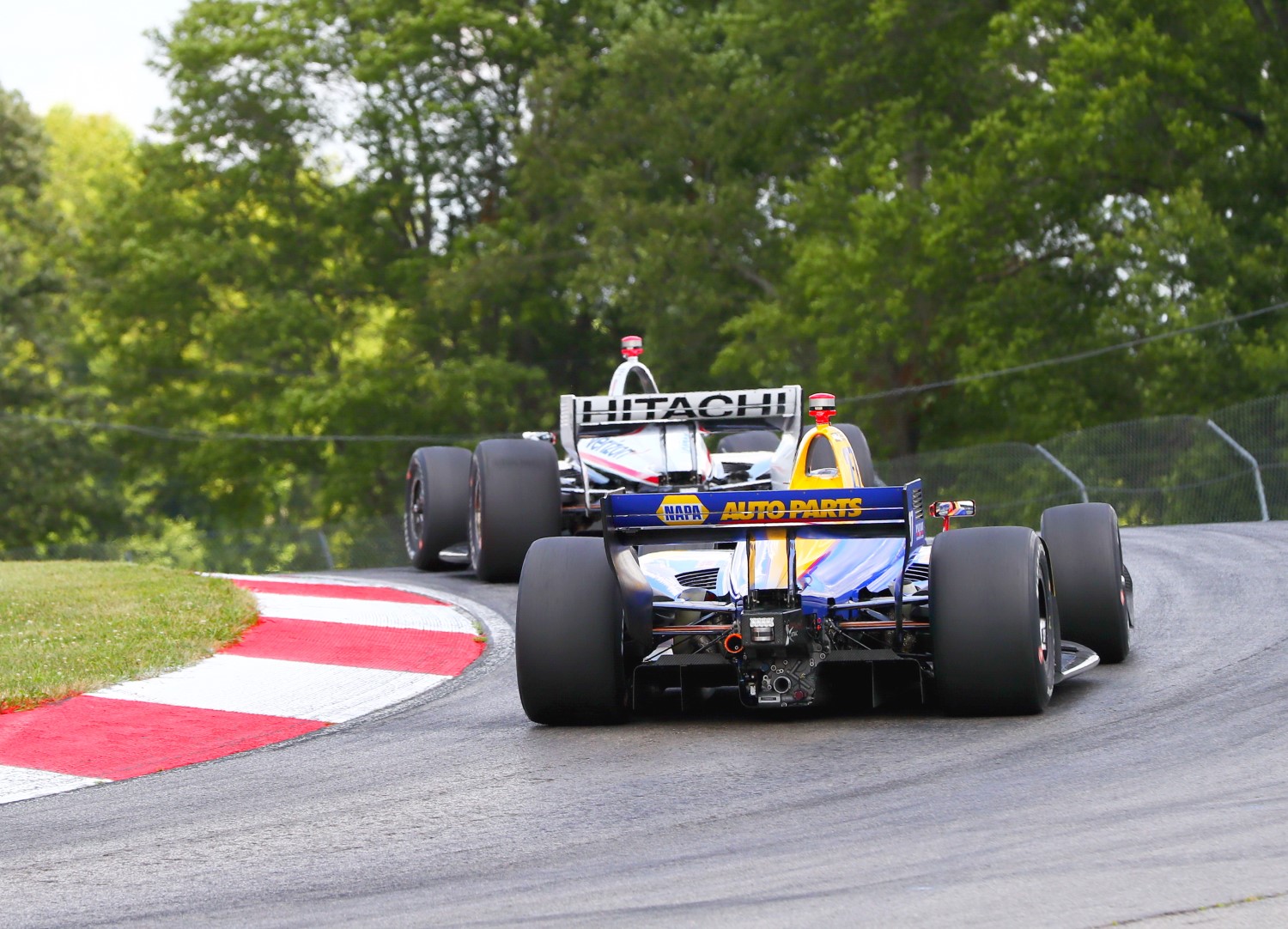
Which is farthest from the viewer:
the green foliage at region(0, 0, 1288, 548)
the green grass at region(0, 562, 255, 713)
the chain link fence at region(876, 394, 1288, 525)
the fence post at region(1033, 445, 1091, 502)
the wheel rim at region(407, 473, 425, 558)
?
the green foliage at region(0, 0, 1288, 548)

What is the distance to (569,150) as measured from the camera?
38375 mm

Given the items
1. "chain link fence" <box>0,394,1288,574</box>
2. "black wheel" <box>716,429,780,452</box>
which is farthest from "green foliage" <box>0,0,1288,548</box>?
"black wheel" <box>716,429,780,452</box>

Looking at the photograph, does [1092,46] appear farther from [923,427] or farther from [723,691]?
[723,691]

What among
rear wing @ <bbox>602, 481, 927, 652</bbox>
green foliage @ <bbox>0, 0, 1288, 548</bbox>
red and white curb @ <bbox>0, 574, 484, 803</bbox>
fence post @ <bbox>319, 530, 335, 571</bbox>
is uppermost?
green foliage @ <bbox>0, 0, 1288, 548</bbox>

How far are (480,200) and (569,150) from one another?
620 cm

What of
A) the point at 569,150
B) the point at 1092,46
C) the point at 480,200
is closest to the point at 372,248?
the point at 480,200

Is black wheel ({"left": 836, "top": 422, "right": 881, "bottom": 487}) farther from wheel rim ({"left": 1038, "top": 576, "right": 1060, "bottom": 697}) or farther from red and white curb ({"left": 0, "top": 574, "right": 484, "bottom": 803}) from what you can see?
wheel rim ({"left": 1038, "top": 576, "right": 1060, "bottom": 697})

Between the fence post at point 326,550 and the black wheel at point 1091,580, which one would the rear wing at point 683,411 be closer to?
the black wheel at point 1091,580

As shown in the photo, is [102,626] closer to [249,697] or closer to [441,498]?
[249,697]

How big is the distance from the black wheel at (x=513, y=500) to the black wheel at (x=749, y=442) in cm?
208

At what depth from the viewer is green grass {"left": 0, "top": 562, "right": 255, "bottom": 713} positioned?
8852mm

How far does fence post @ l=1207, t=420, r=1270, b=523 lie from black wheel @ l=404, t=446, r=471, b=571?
28.0 feet

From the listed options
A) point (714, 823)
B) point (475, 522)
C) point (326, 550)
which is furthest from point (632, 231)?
point (714, 823)

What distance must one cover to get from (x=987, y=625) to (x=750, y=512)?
117 cm
